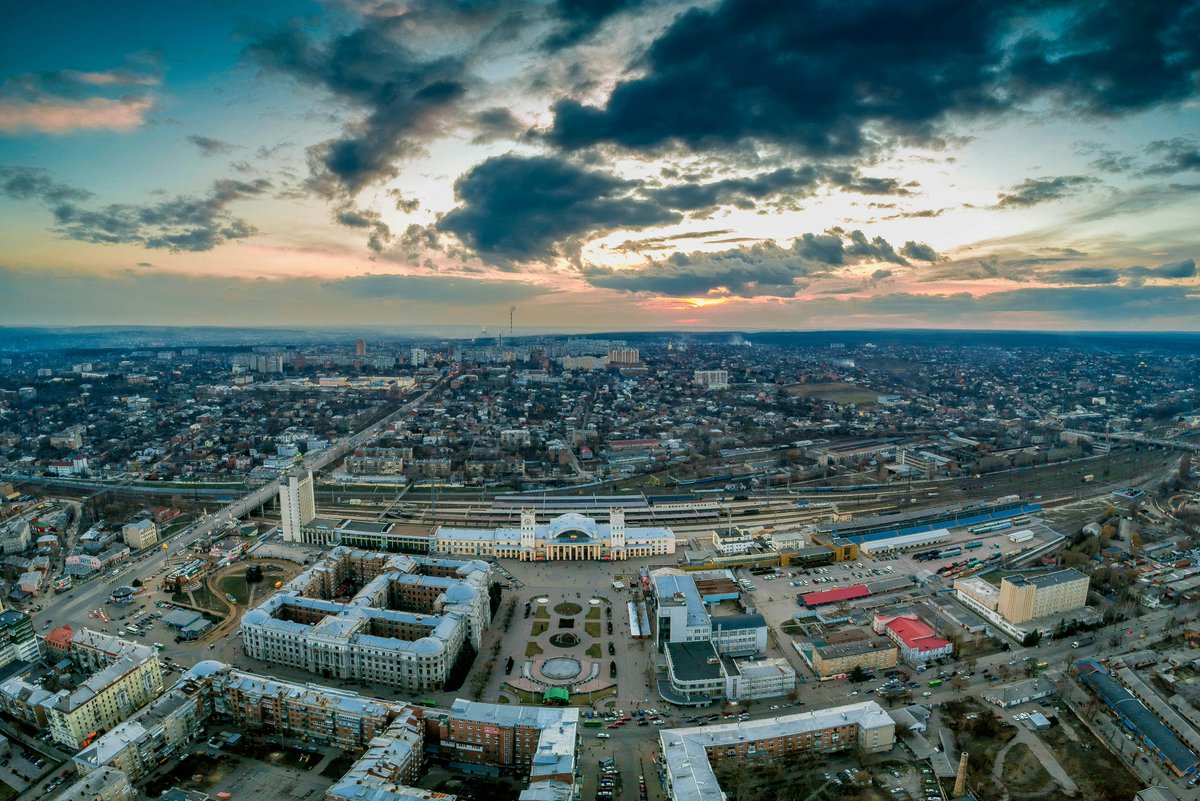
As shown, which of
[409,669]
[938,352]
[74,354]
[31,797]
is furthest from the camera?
[938,352]

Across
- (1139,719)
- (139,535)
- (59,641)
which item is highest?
(139,535)

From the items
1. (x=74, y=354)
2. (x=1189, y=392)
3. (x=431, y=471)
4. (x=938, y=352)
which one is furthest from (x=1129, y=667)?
(x=74, y=354)

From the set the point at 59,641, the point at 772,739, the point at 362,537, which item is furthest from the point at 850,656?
the point at 59,641

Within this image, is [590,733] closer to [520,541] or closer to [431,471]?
[520,541]

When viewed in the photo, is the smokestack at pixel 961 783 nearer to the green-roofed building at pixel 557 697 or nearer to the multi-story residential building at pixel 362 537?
the green-roofed building at pixel 557 697

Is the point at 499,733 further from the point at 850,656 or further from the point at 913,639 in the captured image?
the point at 913,639

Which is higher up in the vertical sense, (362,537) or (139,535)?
(139,535)

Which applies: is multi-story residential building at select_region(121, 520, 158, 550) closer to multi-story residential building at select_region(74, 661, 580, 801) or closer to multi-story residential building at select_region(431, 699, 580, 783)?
multi-story residential building at select_region(74, 661, 580, 801)
